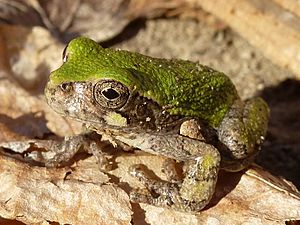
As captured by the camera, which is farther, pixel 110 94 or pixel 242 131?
pixel 242 131

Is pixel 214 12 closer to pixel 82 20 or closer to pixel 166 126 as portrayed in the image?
pixel 82 20

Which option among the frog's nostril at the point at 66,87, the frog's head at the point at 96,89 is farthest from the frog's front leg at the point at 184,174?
the frog's nostril at the point at 66,87

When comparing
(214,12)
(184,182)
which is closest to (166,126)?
(184,182)

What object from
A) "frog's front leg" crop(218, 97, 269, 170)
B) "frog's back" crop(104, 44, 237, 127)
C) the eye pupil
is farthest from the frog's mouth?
"frog's front leg" crop(218, 97, 269, 170)

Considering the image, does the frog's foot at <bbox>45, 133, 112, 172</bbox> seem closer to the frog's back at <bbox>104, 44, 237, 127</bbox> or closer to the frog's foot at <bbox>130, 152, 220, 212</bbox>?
the frog's foot at <bbox>130, 152, 220, 212</bbox>

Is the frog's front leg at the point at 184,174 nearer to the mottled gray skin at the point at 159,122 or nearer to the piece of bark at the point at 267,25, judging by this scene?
the mottled gray skin at the point at 159,122

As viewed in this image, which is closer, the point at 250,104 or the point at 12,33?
the point at 250,104

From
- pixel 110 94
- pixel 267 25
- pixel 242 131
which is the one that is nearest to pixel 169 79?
pixel 110 94

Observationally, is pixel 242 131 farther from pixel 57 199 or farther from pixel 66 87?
pixel 57 199
